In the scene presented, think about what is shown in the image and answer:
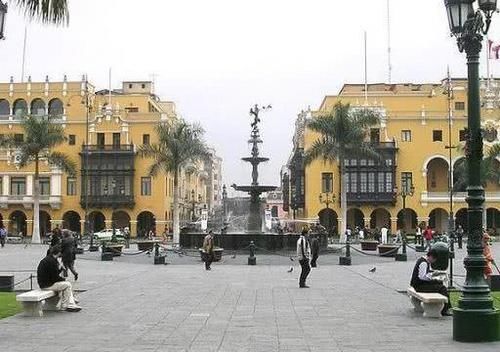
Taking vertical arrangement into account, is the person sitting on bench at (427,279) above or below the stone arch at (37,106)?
below

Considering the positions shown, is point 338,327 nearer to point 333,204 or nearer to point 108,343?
point 108,343

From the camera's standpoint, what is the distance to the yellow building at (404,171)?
7012cm

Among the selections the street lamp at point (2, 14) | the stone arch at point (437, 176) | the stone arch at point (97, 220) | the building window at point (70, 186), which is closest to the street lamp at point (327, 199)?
the stone arch at point (437, 176)

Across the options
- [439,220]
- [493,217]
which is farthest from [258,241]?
[493,217]

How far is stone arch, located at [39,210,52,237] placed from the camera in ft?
245

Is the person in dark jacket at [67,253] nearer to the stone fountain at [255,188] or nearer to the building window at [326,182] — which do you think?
the stone fountain at [255,188]

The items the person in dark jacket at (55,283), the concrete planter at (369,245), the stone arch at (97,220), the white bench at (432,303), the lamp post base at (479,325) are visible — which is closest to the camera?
the lamp post base at (479,325)

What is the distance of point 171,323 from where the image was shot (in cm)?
1186

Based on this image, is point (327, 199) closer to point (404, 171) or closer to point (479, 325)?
point (404, 171)

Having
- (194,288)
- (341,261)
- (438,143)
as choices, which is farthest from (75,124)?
(194,288)

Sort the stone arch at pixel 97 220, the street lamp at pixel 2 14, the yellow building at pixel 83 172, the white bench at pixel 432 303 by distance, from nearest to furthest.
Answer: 1. the street lamp at pixel 2 14
2. the white bench at pixel 432 303
3. the yellow building at pixel 83 172
4. the stone arch at pixel 97 220

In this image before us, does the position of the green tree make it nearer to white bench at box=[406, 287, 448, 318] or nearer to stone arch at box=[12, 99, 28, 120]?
stone arch at box=[12, 99, 28, 120]

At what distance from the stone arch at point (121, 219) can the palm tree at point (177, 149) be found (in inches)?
814

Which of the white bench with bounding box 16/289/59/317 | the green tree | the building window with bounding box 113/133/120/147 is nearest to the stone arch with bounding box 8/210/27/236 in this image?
the building window with bounding box 113/133/120/147
